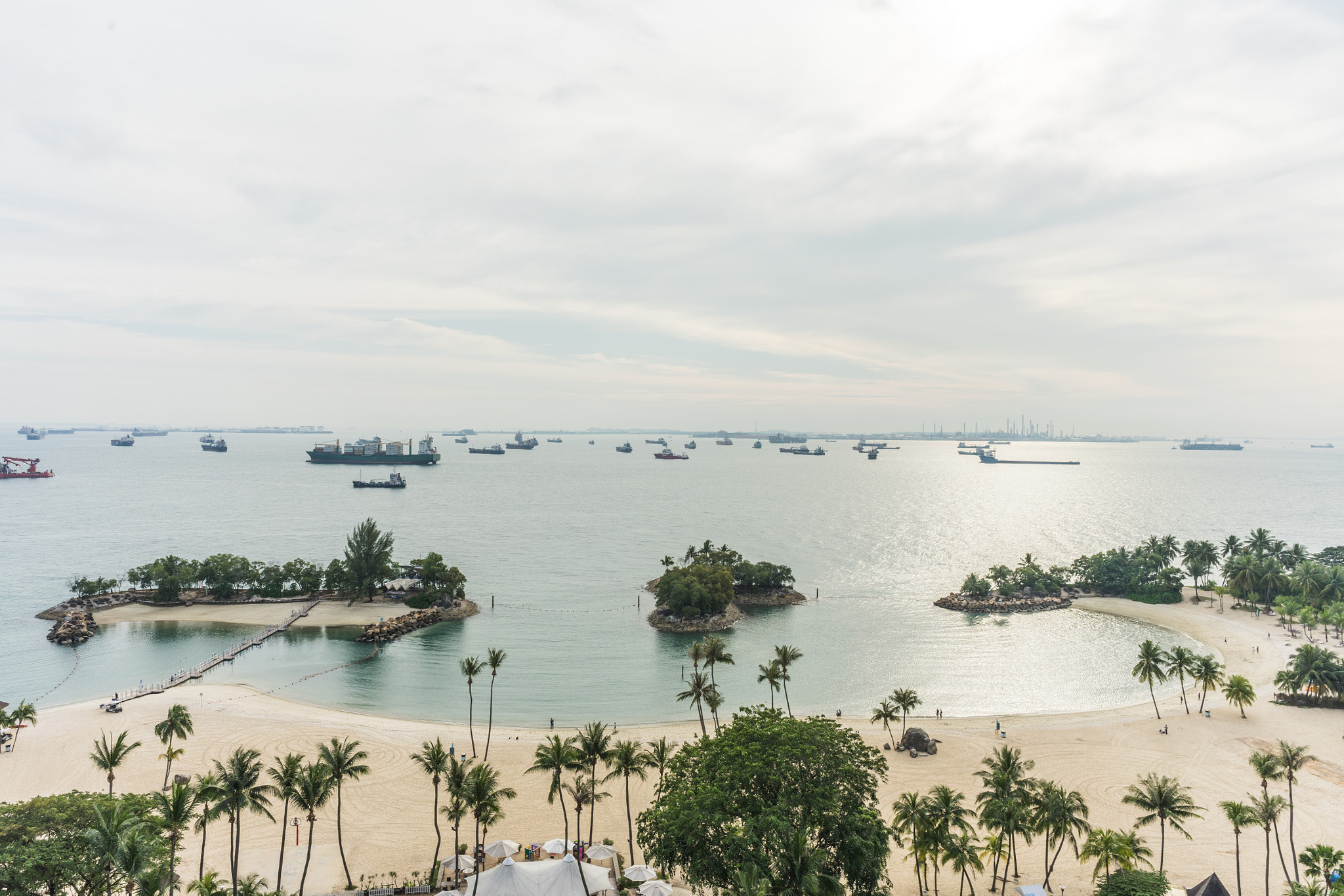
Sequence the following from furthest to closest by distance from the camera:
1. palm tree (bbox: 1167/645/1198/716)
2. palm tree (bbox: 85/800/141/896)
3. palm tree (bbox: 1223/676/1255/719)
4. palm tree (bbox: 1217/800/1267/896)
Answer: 1. palm tree (bbox: 1167/645/1198/716)
2. palm tree (bbox: 1223/676/1255/719)
3. palm tree (bbox: 1217/800/1267/896)
4. palm tree (bbox: 85/800/141/896)

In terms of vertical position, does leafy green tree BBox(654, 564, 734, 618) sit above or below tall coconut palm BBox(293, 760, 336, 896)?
below

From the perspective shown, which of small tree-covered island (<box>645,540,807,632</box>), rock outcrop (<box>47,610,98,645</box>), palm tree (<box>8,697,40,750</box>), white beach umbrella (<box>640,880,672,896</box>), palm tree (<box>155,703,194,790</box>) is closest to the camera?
white beach umbrella (<box>640,880,672,896</box>)

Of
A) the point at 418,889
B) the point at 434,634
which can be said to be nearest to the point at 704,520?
the point at 434,634

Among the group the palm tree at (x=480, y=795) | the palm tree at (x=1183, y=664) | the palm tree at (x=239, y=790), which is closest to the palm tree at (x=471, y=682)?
the palm tree at (x=480, y=795)

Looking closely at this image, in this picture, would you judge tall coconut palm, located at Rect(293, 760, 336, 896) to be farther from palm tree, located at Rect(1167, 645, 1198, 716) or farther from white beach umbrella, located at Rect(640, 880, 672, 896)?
palm tree, located at Rect(1167, 645, 1198, 716)

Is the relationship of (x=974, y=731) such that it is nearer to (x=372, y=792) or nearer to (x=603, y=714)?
(x=603, y=714)

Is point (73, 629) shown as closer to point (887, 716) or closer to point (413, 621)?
point (413, 621)

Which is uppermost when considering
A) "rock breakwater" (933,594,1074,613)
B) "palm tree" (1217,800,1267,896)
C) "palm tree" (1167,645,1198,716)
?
"palm tree" (1217,800,1267,896)

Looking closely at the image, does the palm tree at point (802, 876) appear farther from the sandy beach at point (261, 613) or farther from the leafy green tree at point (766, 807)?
the sandy beach at point (261, 613)

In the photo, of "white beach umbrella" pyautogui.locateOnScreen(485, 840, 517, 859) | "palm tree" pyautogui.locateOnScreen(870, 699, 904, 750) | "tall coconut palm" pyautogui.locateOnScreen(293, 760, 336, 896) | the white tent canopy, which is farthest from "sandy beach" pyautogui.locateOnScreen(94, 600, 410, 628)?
the white tent canopy
